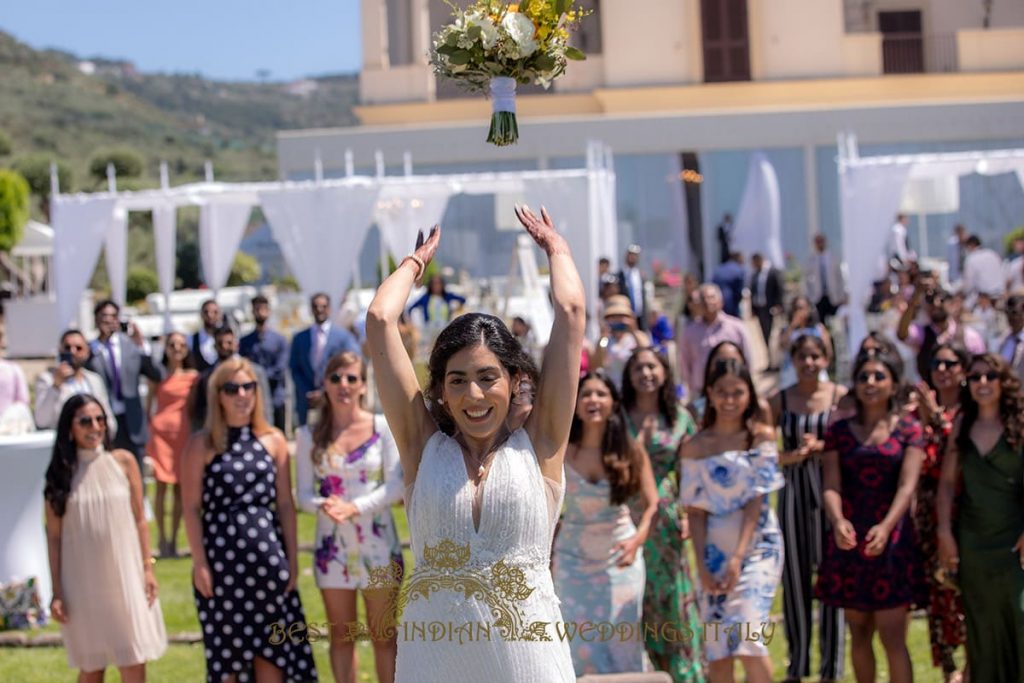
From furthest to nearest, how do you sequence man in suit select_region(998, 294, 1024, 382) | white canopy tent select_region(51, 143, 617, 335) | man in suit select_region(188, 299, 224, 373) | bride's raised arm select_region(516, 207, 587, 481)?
white canopy tent select_region(51, 143, 617, 335) → man in suit select_region(188, 299, 224, 373) → man in suit select_region(998, 294, 1024, 382) → bride's raised arm select_region(516, 207, 587, 481)

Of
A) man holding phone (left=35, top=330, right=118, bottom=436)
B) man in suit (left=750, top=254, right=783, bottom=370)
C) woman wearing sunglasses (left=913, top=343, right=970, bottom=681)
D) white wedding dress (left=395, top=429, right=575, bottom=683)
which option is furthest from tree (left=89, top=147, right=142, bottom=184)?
white wedding dress (left=395, top=429, right=575, bottom=683)

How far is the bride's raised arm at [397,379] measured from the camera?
11.9 feet

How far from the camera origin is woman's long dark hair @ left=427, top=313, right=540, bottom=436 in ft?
12.0

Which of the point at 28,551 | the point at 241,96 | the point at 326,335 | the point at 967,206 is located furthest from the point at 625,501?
the point at 241,96

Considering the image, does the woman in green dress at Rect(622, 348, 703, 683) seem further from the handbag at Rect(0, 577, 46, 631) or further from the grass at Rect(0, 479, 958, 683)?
the handbag at Rect(0, 577, 46, 631)

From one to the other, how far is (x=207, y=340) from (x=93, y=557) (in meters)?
6.72

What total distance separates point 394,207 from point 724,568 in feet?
34.9

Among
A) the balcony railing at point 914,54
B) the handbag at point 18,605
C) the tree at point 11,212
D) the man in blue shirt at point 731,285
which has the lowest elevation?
the handbag at point 18,605

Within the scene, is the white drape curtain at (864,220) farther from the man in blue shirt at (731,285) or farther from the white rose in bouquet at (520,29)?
the white rose in bouquet at (520,29)

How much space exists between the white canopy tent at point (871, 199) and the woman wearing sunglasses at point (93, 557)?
957cm

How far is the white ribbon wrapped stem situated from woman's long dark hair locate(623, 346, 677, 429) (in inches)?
118

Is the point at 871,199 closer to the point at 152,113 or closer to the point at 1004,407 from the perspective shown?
the point at 1004,407

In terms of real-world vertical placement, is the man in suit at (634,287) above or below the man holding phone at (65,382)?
above

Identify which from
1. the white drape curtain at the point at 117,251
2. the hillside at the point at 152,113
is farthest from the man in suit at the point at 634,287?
the hillside at the point at 152,113
